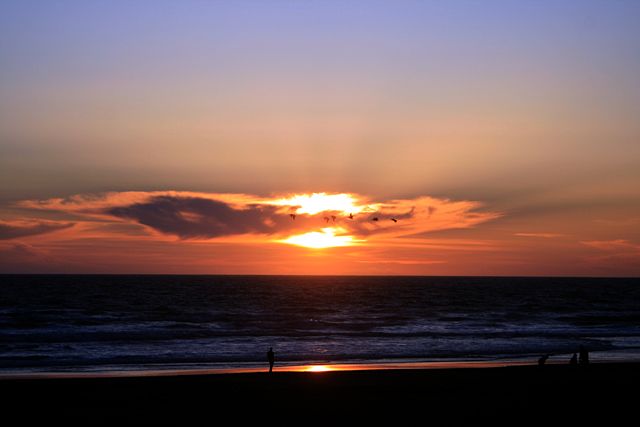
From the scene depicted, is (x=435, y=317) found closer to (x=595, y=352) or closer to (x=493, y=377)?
(x=595, y=352)

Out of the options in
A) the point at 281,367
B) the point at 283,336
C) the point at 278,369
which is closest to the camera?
the point at 278,369

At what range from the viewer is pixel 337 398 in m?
22.2

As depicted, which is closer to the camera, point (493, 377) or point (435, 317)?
point (493, 377)

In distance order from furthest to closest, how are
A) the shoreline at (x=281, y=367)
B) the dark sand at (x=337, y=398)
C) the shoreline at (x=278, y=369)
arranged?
the shoreline at (x=281, y=367) < the shoreline at (x=278, y=369) < the dark sand at (x=337, y=398)

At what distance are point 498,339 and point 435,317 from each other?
2490 cm

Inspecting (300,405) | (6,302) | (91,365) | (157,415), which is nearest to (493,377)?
(300,405)

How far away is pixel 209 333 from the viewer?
5438cm

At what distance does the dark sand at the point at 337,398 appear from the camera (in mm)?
19078

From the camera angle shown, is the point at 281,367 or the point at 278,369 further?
the point at 281,367

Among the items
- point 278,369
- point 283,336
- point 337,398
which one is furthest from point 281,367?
point 283,336

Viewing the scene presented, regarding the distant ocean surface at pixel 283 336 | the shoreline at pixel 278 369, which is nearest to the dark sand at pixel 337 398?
the shoreline at pixel 278 369

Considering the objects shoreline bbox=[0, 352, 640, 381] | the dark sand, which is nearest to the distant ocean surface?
shoreline bbox=[0, 352, 640, 381]

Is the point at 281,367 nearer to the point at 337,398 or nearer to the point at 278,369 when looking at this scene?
the point at 278,369

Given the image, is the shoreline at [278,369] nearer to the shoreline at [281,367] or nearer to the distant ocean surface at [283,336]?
the shoreline at [281,367]
